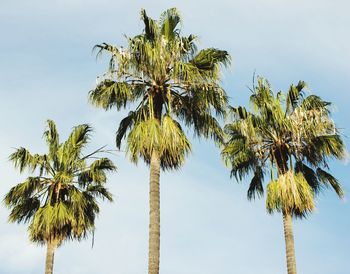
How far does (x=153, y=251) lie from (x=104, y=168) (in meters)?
9.16

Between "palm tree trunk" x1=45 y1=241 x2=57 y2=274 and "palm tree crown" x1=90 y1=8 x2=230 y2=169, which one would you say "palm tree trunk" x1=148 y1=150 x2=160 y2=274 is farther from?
"palm tree trunk" x1=45 y1=241 x2=57 y2=274

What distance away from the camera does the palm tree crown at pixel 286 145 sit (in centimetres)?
2120

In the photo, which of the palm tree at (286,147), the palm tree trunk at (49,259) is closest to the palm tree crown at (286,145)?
the palm tree at (286,147)

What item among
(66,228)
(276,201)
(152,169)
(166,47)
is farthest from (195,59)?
(66,228)

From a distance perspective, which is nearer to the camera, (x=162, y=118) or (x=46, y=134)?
(x=162, y=118)

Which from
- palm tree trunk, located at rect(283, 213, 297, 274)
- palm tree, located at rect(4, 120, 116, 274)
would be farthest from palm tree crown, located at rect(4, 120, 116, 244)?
palm tree trunk, located at rect(283, 213, 297, 274)

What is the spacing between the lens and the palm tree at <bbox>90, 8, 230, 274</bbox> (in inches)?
699

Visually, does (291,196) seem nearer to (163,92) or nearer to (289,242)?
(289,242)

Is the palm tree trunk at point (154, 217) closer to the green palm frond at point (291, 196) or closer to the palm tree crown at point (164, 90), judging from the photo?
the palm tree crown at point (164, 90)

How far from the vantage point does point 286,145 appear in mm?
22125

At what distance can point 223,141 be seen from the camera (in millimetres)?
19812

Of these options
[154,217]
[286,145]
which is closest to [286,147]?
[286,145]

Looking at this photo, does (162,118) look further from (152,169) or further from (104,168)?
(104,168)

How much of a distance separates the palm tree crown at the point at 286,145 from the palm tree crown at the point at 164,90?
11.2 feet
